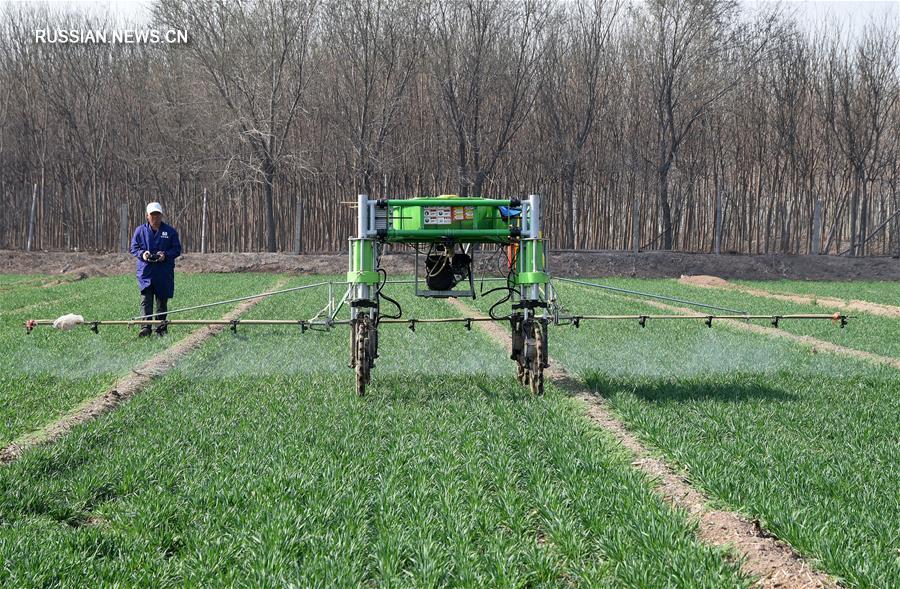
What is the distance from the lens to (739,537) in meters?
4.20

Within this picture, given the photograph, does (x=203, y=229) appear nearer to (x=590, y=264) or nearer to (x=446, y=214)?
(x=590, y=264)

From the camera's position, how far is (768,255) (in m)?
32.1

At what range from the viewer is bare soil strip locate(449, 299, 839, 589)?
3.77 meters

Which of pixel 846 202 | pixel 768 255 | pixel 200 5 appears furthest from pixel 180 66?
pixel 846 202

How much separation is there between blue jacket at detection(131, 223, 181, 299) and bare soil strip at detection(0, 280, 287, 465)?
86 cm

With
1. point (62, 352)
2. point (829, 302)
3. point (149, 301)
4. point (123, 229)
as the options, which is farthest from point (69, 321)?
point (123, 229)

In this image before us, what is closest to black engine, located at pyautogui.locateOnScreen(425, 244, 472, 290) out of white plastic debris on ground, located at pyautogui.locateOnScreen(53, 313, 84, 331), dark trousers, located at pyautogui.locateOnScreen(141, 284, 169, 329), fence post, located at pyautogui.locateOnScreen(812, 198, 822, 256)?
white plastic debris on ground, located at pyautogui.locateOnScreen(53, 313, 84, 331)

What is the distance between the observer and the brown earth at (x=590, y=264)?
30.6 m

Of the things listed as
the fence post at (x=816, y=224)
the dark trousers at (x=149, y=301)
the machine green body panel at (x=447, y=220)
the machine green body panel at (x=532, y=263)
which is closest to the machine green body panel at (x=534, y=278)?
the machine green body panel at (x=532, y=263)

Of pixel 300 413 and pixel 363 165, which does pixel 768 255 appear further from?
pixel 300 413

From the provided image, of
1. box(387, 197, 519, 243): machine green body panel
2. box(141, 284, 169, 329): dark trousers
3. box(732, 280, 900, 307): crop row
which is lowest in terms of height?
box(732, 280, 900, 307): crop row

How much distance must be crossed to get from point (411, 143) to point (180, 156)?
30.7 feet

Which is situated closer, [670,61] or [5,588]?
[5,588]

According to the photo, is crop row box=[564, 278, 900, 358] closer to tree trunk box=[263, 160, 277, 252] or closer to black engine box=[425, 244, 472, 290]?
black engine box=[425, 244, 472, 290]
